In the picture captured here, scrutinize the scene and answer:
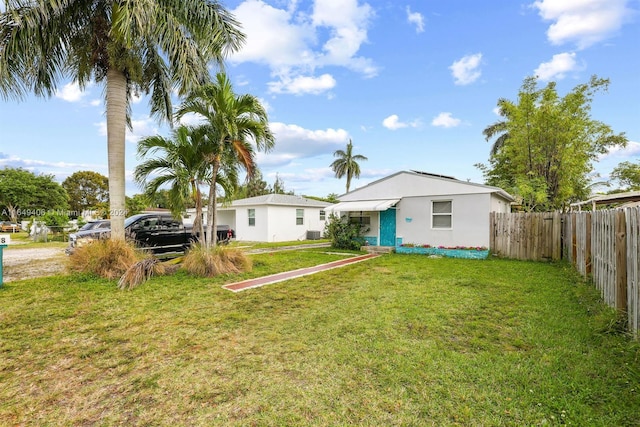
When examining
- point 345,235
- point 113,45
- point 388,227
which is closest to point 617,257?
point 388,227

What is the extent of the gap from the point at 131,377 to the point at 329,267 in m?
7.55

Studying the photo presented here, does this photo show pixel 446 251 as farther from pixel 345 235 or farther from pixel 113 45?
pixel 113 45

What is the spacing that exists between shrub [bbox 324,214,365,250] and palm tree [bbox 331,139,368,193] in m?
23.1

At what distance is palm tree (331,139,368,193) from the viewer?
127 ft

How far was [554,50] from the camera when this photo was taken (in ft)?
45.5

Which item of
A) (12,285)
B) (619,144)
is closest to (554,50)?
(619,144)

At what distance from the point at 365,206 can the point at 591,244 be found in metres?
9.00

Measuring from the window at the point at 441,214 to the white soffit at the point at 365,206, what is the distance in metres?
1.87

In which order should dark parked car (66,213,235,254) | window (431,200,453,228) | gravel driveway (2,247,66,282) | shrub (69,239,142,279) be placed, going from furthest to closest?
window (431,200,453,228) → dark parked car (66,213,235,254) → gravel driveway (2,247,66,282) → shrub (69,239,142,279)

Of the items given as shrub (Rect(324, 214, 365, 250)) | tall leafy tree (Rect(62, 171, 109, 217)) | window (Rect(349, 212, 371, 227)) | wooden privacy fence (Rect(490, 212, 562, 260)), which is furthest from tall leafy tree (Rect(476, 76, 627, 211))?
tall leafy tree (Rect(62, 171, 109, 217))

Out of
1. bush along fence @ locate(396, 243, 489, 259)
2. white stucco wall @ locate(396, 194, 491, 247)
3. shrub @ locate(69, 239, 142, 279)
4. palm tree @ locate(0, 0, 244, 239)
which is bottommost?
bush along fence @ locate(396, 243, 489, 259)

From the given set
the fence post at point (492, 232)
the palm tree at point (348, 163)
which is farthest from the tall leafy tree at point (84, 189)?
the fence post at point (492, 232)

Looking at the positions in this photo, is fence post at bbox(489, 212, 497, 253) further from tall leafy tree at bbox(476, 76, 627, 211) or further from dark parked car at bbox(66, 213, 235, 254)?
dark parked car at bbox(66, 213, 235, 254)

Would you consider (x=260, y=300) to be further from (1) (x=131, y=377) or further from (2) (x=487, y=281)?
(2) (x=487, y=281)
